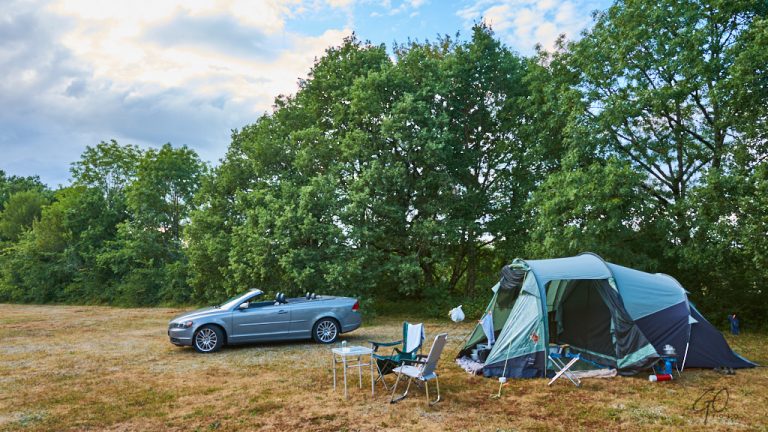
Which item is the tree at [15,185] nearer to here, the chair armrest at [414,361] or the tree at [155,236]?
the tree at [155,236]

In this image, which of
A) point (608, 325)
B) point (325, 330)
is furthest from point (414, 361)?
point (325, 330)

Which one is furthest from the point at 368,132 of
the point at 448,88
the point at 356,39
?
the point at 356,39

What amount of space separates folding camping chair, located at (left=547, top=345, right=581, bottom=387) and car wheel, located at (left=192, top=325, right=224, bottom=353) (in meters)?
6.82

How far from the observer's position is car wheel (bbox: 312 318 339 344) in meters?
11.6

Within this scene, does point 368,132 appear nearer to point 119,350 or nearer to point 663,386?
point 119,350

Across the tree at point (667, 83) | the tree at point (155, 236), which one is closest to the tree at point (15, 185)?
the tree at point (155, 236)

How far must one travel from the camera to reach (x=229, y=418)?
613 cm

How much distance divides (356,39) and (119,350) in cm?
1567

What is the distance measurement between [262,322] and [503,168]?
12.2m

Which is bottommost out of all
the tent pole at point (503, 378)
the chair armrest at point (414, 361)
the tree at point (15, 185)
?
the tent pole at point (503, 378)

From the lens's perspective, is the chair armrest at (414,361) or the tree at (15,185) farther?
the tree at (15,185)

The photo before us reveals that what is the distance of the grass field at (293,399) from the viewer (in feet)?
19.4

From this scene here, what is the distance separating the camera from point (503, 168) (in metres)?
19.8

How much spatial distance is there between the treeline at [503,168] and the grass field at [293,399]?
513 cm
